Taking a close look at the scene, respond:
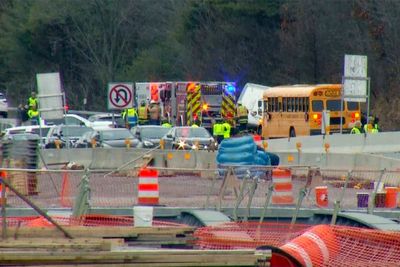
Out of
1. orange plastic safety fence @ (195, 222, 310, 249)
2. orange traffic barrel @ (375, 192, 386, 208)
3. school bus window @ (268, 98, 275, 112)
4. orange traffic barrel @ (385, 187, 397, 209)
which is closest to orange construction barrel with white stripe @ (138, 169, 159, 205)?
orange plastic safety fence @ (195, 222, 310, 249)

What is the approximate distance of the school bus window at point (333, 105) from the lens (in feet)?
167

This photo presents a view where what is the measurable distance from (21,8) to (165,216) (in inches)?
2743

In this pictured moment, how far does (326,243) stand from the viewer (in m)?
13.4

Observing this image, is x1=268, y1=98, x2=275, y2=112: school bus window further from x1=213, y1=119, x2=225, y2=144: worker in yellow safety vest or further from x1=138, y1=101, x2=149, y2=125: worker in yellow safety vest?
x1=138, y1=101, x2=149, y2=125: worker in yellow safety vest

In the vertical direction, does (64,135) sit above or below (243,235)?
below

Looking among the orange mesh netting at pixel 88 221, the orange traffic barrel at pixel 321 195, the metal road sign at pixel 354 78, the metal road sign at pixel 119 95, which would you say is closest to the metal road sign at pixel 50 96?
the metal road sign at pixel 119 95

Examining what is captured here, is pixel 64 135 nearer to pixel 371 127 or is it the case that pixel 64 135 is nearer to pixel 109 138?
pixel 109 138

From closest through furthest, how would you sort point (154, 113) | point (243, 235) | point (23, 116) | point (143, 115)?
point (243, 235) → point (154, 113) → point (143, 115) → point (23, 116)

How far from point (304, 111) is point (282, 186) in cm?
3251

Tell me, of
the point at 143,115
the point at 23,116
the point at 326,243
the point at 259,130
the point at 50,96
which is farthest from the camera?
the point at 23,116

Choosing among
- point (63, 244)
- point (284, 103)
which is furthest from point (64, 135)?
point (63, 244)

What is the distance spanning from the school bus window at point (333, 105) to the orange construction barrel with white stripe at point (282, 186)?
32172mm

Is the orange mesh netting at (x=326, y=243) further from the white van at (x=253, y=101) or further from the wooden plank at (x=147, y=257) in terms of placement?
the white van at (x=253, y=101)

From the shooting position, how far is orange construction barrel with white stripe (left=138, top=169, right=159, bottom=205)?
1822 cm
